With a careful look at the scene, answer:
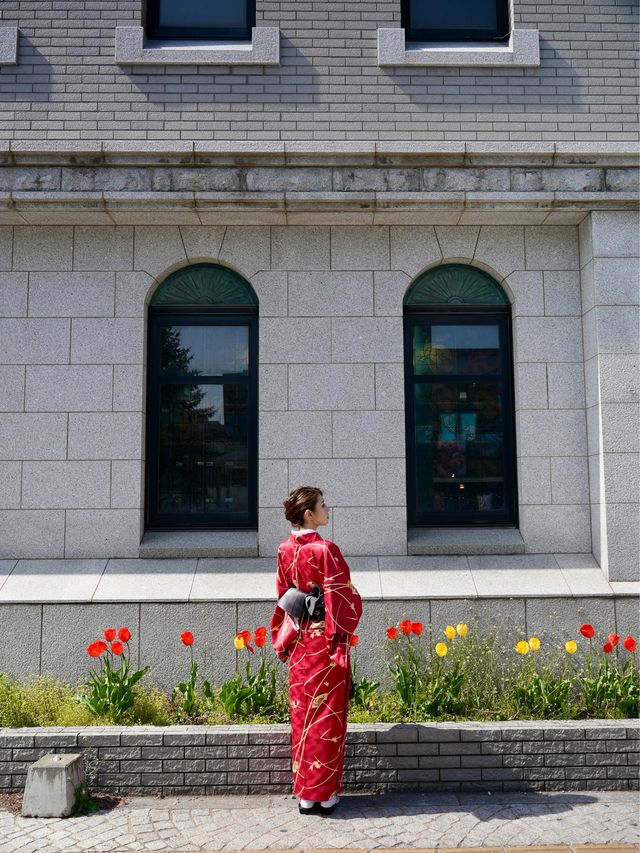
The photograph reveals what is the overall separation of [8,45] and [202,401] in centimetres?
372

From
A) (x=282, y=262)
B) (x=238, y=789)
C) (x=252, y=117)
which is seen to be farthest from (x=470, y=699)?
(x=252, y=117)

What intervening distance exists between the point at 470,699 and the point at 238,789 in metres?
1.86

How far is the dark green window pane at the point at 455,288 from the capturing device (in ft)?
25.0

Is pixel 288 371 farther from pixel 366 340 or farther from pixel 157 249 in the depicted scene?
pixel 157 249

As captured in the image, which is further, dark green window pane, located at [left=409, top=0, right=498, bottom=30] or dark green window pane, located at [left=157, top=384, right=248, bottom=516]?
dark green window pane, located at [left=409, top=0, right=498, bottom=30]

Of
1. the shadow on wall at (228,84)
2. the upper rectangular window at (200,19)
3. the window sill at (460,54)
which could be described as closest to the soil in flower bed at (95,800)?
the shadow on wall at (228,84)

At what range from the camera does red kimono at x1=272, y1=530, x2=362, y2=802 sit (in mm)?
5020

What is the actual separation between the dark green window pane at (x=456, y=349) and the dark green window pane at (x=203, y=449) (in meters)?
1.74

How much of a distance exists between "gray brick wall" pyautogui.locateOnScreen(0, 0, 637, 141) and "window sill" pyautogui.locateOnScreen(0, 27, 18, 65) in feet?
0.24

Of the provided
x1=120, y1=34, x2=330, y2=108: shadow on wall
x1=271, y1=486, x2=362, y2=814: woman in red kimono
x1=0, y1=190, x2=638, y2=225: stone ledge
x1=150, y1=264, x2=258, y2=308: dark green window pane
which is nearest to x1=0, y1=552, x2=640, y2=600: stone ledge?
x1=271, y1=486, x2=362, y2=814: woman in red kimono

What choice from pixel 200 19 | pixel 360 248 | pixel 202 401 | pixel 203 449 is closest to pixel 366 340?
pixel 360 248

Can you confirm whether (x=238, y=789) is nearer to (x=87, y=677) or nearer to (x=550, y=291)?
(x=87, y=677)

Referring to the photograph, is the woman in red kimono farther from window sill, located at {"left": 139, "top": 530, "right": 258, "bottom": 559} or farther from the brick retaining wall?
window sill, located at {"left": 139, "top": 530, "right": 258, "bottom": 559}

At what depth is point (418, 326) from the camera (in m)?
7.61
